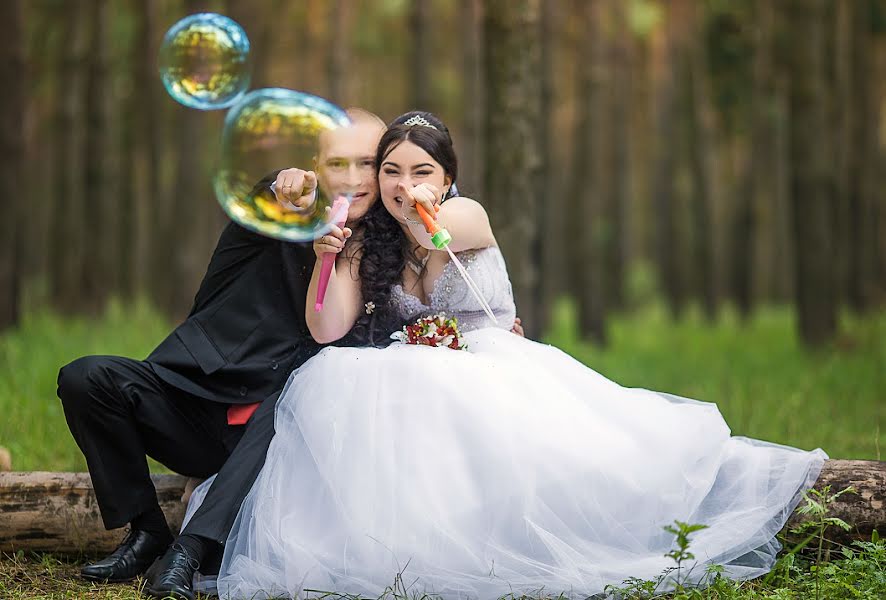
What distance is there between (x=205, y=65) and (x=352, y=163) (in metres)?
0.96

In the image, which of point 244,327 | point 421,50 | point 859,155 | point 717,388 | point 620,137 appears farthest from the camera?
point 620,137

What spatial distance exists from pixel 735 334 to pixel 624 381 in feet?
18.4

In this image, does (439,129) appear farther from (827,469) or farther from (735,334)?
(735,334)

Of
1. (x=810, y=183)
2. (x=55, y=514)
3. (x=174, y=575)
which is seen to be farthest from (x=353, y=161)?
(x=810, y=183)

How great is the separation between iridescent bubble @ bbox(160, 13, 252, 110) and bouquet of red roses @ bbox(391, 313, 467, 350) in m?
1.27

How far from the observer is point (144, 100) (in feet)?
46.9

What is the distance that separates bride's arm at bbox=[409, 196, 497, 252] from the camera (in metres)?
3.80

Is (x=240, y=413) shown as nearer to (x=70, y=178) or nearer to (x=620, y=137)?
(x=70, y=178)

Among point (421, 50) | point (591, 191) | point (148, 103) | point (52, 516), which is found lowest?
point (52, 516)

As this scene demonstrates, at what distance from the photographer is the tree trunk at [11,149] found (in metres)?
9.18

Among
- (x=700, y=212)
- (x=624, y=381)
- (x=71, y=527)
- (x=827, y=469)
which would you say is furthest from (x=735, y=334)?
(x=71, y=527)

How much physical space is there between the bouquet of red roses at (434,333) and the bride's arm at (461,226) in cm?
28

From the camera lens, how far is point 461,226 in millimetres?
3865

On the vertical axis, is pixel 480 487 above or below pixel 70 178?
below
